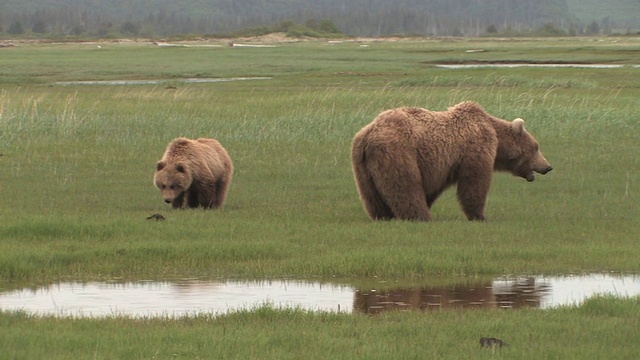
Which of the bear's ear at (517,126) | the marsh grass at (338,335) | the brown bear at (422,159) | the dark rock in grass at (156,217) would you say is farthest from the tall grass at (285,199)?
the marsh grass at (338,335)

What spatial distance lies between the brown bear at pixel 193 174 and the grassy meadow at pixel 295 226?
37 centimetres

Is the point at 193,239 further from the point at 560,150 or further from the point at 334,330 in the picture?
the point at 560,150

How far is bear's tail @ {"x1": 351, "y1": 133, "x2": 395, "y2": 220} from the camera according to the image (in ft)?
49.4

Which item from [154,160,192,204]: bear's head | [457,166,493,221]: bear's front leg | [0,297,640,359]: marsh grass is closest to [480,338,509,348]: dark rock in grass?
[0,297,640,359]: marsh grass

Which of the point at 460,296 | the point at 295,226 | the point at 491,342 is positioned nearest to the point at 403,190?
the point at 295,226

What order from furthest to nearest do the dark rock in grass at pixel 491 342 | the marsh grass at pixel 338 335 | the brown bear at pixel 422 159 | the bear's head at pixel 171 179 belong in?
the bear's head at pixel 171 179, the brown bear at pixel 422 159, the dark rock in grass at pixel 491 342, the marsh grass at pixel 338 335

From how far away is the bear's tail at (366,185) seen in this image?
Answer: 593 inches

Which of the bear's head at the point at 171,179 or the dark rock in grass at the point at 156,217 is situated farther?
the bear's head at the point at 171,179

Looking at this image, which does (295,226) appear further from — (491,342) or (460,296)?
(491,342)

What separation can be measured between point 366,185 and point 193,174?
2.67m

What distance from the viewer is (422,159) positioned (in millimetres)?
15195

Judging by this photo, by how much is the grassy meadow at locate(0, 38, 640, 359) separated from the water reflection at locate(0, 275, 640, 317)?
48 centimetres

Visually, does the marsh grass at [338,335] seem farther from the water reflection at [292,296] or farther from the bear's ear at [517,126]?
the bear's ear at [517,126]

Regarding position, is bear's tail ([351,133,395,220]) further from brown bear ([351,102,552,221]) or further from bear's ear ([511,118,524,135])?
bear's ear ([511,118,524,135])
